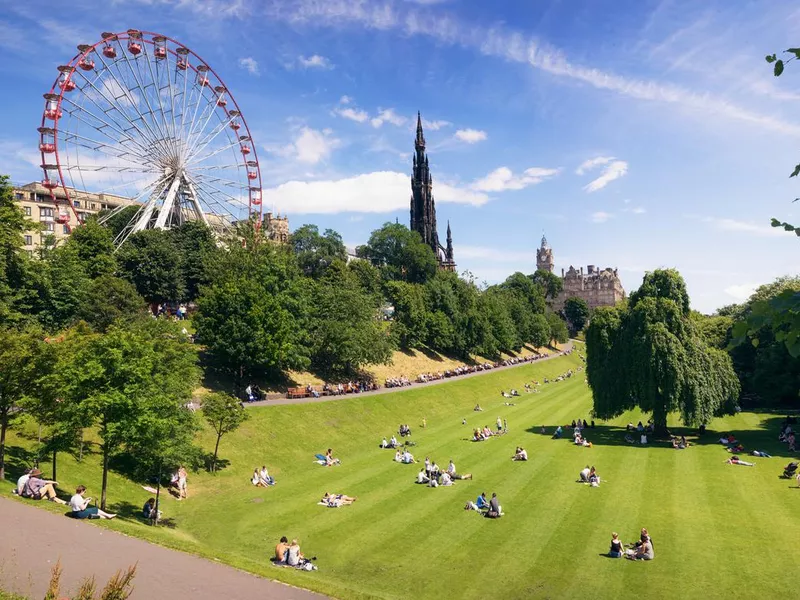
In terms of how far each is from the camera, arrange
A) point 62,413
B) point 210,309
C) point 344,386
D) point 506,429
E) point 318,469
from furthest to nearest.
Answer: point 344,386 → point 210,309 → point 506,429 → point 318,469 → point 62,413

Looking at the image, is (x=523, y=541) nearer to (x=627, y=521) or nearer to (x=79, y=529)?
(x=627, y=521)

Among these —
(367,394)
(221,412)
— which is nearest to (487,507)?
(221,412)

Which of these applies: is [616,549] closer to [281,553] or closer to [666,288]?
[281,553]

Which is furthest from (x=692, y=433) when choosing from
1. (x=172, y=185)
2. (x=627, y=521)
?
(x=172, y=185)

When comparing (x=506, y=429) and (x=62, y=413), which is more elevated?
(x=62, y=413)

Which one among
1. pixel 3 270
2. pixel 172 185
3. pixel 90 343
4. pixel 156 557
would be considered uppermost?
pixel 172 185

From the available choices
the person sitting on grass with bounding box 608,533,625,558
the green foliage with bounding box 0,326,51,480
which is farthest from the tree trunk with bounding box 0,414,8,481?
the person sitting on grass with bounding box 608,533,625,558

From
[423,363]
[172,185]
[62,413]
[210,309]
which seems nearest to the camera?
[62,413]

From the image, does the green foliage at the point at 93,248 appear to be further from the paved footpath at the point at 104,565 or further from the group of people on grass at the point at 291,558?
the group of people on grass at the point at 291,558
